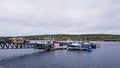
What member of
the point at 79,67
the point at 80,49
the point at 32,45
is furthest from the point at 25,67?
the point at 80,49

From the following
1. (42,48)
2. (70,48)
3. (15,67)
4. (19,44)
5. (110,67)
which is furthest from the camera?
(70,48)

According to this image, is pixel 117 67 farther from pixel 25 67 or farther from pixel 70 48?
pixel 70 48

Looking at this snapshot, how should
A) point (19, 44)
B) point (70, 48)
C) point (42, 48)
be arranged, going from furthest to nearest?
point (70, 48), point (42, 48), point (19, 44)

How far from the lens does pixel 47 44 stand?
132 m

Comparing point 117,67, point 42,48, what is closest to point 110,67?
point 117,67

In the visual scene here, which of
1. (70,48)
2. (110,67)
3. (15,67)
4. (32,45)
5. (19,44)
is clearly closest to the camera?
(15,67)

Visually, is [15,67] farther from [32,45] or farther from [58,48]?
[58,48]

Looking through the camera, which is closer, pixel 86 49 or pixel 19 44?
pixel 19 44

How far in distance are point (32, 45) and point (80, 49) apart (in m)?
30.7

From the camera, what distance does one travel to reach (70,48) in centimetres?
13975

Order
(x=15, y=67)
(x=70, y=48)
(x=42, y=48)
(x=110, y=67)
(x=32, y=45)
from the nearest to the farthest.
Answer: (x=15, y=67)
(x=110, y=67)
(x=32, y=45)
(x=42, y=48)
(x=70, y=48)

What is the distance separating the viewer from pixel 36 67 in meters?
63.5

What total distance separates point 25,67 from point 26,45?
4950 centimetres

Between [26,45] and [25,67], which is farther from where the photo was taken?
[26,45]
